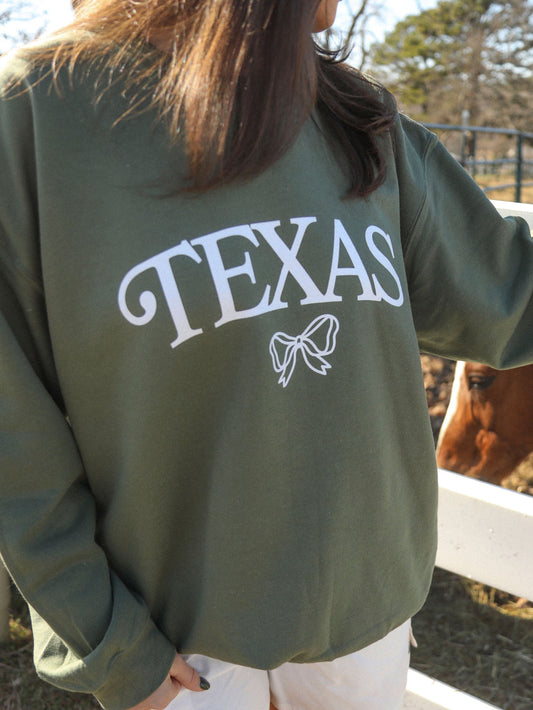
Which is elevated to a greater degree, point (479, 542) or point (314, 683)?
point (314, 683)

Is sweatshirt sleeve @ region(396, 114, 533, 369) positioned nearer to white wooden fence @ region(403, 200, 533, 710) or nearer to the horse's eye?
white wooden fence @ region(403, 200, 533, 710)

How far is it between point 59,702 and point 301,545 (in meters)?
1.52

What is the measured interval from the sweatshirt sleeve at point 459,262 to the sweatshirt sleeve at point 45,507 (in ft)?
1.90

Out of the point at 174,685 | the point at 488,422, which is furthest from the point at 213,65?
the point at 488,422

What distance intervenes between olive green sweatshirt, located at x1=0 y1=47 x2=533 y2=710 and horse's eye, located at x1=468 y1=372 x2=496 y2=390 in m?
1.22

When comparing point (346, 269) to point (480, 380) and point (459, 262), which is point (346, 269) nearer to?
point (459, 262)

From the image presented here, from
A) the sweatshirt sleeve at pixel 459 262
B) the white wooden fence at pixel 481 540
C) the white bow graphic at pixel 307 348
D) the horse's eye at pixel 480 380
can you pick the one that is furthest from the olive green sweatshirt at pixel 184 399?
the horse's eye at pixel 480 380

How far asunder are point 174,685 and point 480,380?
4.88 ft

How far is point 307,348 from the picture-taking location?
96cm

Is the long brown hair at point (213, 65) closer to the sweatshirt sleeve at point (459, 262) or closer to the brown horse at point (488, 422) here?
the sweatshirt sleeve at point (459, 262)

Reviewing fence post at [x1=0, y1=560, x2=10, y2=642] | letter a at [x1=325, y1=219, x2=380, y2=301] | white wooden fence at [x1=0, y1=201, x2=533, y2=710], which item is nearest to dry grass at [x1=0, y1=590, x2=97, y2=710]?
fence post at [x1=0, y1=560, x2=10, y2=642]

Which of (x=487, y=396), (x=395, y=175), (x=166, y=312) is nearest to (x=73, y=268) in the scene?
(x=166, y=312)

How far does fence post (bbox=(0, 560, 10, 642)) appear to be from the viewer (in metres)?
2.29

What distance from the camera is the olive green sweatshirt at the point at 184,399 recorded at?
888 mm
